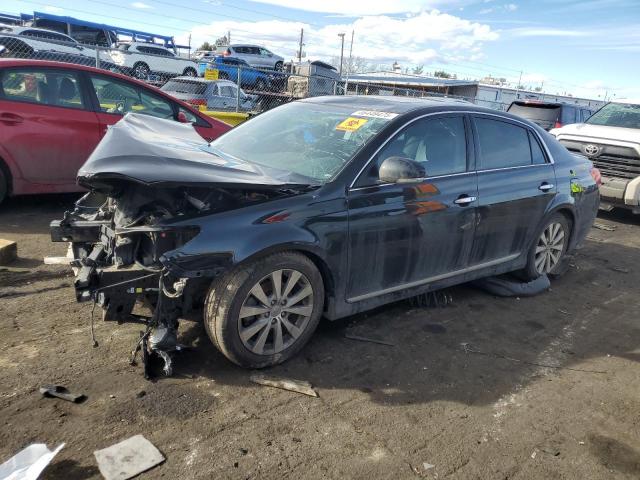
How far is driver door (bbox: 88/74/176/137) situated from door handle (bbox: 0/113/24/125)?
86 cm

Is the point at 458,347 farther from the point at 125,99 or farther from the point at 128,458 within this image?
the point at 125,99

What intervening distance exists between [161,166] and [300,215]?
881 millimetres

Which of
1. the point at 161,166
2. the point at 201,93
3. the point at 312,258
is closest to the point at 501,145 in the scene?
the point at 312,258

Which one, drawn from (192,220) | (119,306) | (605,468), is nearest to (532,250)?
(605,468)

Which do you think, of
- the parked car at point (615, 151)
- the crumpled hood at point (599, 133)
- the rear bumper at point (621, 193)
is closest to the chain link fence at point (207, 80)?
the crumpled hood at point (599, 133)

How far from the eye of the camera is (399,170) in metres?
3.46

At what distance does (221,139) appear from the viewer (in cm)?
452

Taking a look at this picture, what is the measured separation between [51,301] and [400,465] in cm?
296

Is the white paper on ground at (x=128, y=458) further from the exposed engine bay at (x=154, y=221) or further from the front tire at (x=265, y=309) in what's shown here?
the front tire at (x=265, y=309)

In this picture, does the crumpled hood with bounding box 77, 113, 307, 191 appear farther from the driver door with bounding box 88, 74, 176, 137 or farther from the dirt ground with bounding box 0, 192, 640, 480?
the driver door with bounding box 88, 74, 176, 137

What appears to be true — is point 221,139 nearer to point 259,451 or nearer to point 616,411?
point 259,451

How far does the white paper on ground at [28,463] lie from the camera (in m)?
2.27

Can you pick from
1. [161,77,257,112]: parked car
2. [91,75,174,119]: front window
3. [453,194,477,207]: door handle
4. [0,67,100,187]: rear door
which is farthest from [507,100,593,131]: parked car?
[0,67,100,187]: rear door

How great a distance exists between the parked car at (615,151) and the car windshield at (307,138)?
6186mm
